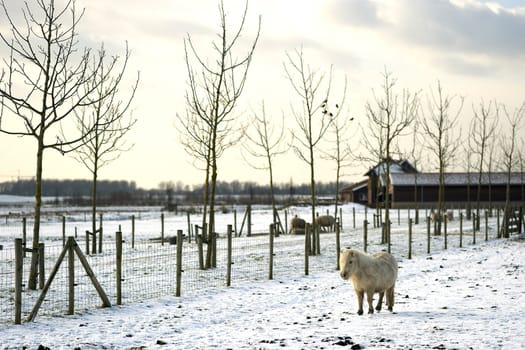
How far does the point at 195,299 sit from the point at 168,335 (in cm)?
307

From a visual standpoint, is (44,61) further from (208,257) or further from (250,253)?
(250,253)

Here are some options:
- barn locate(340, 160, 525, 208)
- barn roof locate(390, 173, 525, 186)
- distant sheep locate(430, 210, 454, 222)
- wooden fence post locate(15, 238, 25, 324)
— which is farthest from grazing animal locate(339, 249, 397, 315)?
barn roof locate(390, 173, 525, 186)

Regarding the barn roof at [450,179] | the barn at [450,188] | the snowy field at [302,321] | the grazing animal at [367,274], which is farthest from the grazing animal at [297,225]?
the barn roof at [450,179]

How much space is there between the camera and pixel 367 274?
9273 millimetres

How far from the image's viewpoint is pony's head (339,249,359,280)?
8.97 meters

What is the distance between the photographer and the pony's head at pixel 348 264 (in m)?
8.97

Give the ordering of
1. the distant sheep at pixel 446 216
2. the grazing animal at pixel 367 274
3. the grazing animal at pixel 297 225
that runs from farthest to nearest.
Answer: the grazing animal at pixel 297 225, the distant sheep at pixel 446 216, the grazing animal at pixel 367 274

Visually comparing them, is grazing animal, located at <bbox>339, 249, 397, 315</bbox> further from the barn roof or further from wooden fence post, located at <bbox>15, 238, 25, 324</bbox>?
the barn roof

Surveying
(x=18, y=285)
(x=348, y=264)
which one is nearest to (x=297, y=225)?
(x=348, y=264)

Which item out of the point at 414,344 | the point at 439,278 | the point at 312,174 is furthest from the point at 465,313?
the point at 312,174

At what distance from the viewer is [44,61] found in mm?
12625

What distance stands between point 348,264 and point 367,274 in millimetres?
491

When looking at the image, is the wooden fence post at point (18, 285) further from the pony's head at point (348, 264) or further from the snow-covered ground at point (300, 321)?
the pony's head at point (348, 264)

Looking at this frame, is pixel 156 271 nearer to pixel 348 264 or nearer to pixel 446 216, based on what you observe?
pixel 348 264
